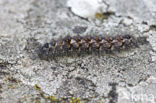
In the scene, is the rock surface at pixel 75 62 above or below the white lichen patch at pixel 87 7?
below

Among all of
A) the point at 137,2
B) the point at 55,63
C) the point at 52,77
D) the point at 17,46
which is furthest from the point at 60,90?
the point at 137,2

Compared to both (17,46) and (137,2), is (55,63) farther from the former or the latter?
(137,2)

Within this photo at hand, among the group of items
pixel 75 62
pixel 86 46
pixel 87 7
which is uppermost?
pixel 87 7

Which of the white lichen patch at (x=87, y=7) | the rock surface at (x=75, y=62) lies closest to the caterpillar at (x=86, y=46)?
the rock surface at (x=75, y=62)

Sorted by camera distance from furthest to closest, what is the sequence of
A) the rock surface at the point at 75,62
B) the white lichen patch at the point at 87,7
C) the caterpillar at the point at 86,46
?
the white lichen patch at the point at 87,7 < the caterpillar at the point at 86,46 < the rock surface at the point at 75,62

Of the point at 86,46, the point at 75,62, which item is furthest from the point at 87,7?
the point at 75,62

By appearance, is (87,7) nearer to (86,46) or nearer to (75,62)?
(86,46)

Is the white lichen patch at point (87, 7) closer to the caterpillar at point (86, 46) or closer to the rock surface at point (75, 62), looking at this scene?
the rock surface at point (75, 62)
